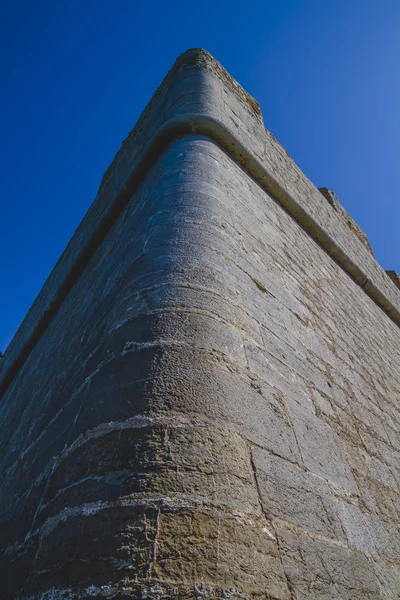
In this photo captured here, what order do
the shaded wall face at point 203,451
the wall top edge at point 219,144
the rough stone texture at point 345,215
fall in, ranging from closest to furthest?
1. the shaded wall face at point 203,451
2. the wall top edge at point 219,144
3. the rough stone texture at point 345,215

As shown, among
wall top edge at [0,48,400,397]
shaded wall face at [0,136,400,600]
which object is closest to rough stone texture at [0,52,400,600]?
shaded wall face at [0,136,400,600]

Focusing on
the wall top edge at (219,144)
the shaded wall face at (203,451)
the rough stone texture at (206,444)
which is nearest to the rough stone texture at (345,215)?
the wall top edge at (219,144)

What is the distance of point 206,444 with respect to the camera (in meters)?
0.88

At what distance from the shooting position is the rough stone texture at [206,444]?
740mm

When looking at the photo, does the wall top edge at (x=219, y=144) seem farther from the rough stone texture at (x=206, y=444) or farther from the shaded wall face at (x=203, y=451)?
the shaded wall face at (x=203, y=451)

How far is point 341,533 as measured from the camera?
1120 millimetres

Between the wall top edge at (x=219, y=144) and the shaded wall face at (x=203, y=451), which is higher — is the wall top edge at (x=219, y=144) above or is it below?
above

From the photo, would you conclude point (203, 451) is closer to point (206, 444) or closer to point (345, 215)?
point (206, 444)

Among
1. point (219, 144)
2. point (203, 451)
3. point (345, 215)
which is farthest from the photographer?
point (345, 215)

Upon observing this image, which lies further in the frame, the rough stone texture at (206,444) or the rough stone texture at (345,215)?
the rough stone texture at (345,215)

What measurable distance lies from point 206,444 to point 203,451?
19 millimetres

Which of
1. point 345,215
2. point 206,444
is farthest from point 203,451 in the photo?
point 345,215

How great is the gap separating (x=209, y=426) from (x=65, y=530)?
0.39m

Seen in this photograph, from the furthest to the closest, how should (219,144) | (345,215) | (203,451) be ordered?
1. (345,215)
2. (219,144)
3. (203,451)
